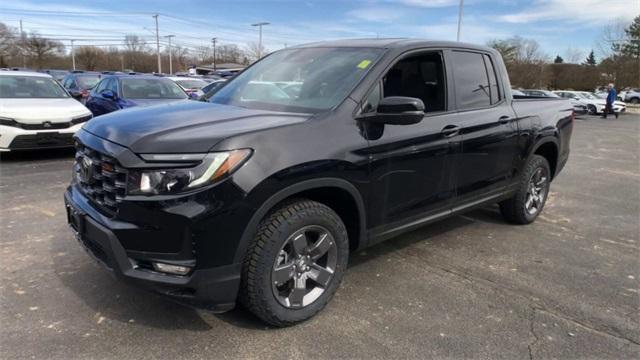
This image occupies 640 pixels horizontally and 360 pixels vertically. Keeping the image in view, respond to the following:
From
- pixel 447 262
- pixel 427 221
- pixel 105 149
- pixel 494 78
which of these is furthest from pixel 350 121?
pixel 494 78

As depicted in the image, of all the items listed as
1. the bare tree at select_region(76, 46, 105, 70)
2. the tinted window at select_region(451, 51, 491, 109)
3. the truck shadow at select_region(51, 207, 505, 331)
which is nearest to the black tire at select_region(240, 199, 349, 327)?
the truck shadow at select_region(51, 207, 505, 331)

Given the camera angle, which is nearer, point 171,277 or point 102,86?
point 171,277

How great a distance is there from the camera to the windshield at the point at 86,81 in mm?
15387

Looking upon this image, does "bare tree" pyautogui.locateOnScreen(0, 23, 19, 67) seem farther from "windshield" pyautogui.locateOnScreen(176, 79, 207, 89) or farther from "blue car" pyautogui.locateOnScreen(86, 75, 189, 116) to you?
"blue car" pyautogui.locateOnScreen(86, 75, 189, 116)

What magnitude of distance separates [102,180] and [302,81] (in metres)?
1.61

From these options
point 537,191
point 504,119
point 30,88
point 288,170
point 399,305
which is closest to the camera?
point 288,170

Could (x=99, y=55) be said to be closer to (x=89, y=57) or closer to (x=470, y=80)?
(x=89, y=57)

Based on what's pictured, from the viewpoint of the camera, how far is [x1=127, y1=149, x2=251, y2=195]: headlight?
2572mm

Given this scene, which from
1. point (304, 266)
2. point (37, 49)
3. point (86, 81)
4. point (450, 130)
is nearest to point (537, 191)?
point (450, 130)

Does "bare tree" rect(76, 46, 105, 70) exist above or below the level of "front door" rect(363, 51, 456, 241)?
above

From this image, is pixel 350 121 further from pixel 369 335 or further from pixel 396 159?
pixel 369 335

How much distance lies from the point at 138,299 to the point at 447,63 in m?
3.03

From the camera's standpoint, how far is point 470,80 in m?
4.34

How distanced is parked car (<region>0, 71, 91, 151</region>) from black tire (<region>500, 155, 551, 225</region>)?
701cm
